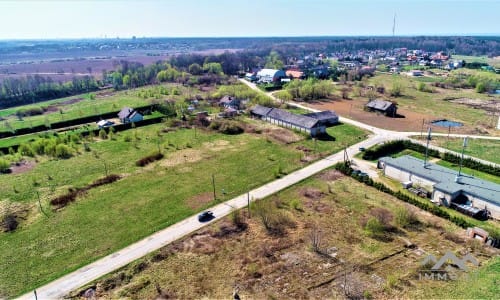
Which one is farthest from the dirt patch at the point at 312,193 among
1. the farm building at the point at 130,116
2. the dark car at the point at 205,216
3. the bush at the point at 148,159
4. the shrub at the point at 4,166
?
the farm building at the point at 130,116

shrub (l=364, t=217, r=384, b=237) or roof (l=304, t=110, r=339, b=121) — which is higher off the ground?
roof (l=304, t=110, r=339, b=121)

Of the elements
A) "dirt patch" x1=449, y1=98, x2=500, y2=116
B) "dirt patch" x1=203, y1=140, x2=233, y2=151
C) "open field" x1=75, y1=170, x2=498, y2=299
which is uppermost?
"dirt patch" x1=449, y1=98, x2=500, y2=116

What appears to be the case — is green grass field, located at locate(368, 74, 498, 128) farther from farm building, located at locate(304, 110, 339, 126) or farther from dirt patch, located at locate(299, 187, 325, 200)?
dirt patch, located at locate(299, 187, 325, 200)

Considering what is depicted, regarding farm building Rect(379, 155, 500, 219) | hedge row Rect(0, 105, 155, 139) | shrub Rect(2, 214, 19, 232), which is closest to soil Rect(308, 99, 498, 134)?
farm building Rect(379, 155, 500, 219)

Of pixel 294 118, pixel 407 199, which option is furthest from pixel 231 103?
A: pixel 407 199

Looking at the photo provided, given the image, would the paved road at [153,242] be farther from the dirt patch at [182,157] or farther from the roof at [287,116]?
the dirt patch at [182,157]

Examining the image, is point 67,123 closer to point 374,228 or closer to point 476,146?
point 374,228

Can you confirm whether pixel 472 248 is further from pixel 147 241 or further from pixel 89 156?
pixel 89 156
